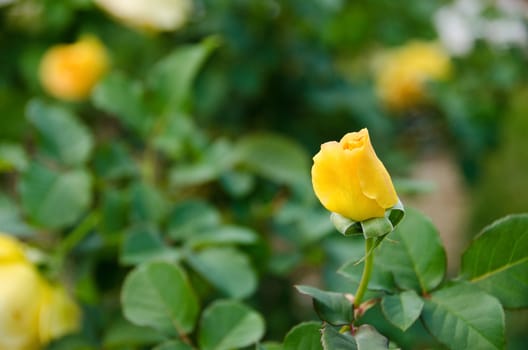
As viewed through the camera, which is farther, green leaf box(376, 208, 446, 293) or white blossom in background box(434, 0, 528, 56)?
white blossom in background box(434, 0, 528, 56)

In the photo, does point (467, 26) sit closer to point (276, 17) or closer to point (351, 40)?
point (351, 40)

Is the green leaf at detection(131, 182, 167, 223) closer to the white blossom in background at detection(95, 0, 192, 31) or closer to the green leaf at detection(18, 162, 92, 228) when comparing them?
the green leaf at detection(18, 162, 92, 228)

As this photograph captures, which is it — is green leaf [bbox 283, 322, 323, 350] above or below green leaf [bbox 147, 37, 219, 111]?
below

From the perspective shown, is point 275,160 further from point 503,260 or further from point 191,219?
point 503,260

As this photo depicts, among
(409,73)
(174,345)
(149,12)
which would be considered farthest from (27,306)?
(409,73)

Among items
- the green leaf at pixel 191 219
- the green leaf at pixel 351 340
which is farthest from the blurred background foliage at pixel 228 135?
the green leaf at pixel 351 340

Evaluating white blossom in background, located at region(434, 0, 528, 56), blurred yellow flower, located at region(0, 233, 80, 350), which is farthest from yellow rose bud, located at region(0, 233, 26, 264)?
white blossom in background, located at region(434, 0, 528, 56)

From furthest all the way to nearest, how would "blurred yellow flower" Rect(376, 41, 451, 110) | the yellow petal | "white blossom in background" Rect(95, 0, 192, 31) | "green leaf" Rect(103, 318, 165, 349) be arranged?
1. "blurred yellow flower" Rect(376, 41, 451, 110)
2. "white blossom in background" Rect(95, 0, 192, 31)
3. "green leaf" Rect(103, 318, 165, 349)
4. the yellow petal
